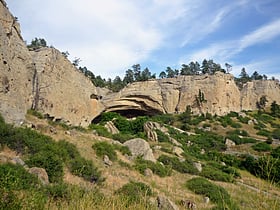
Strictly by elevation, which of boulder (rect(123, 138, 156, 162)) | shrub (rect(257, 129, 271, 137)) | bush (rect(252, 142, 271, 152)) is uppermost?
boulder (rect(123, 138, 156, 162))

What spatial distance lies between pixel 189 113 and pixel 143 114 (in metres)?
8.22

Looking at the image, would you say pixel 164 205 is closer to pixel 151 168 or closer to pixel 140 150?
pixel 151 168

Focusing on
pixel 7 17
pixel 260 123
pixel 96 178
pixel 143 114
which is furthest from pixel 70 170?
pixel 260 123

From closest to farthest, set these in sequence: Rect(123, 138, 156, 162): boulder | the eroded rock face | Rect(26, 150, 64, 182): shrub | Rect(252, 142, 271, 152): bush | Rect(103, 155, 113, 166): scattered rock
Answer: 1. Rect(26, 150, 64, 182): shrub
2. Rect(103, 155, 113, 166): scattered rock
3. Rect(123, 138, 156, 162): boulder
4. the eroded rock face
5. Rect(252, 142, 271, 152): bush

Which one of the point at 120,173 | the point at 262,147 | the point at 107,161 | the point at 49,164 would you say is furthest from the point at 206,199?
the point at 262,147

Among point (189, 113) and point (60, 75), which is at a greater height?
point (60, 75)

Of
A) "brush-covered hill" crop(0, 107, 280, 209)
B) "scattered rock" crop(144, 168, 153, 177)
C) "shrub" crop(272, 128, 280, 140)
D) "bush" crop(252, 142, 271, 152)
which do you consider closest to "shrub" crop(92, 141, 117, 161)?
"brush-covered hill" crop(0, 107, 280, 209)

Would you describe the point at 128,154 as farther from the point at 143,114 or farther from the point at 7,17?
the point at 143,114

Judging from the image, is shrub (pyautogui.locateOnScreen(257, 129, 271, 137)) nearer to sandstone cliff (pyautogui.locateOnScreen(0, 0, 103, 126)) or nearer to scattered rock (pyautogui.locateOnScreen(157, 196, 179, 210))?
sandstone cliff (pyautogui.locateOnScreen(0, 0, 103, 126))

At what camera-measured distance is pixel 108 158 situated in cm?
1382

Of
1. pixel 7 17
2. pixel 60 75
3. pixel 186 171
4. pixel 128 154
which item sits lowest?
pixel 186 171

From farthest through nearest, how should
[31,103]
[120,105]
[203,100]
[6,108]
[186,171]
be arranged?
[203,100] → [120,105] → [186,171] → [31,103] → [6,108]

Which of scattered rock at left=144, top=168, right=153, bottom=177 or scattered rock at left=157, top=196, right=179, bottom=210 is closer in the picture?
scattered rock at left=157, top=196, right=179, bottom=210

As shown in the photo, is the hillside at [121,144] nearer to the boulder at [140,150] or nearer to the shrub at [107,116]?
the boulder at [140,150]
